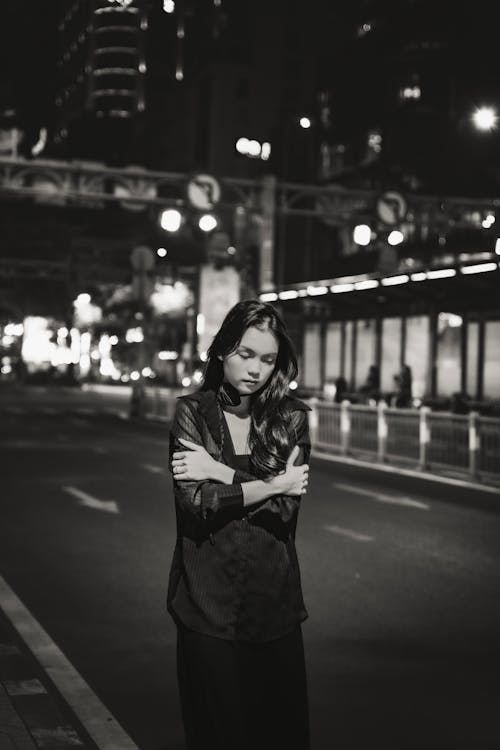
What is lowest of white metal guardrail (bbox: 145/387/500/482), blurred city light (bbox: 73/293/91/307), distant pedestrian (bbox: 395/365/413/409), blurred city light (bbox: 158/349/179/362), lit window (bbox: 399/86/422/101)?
white metal guardrail (bbox: 145/387/500/482)

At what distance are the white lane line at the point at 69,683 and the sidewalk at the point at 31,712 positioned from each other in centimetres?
4

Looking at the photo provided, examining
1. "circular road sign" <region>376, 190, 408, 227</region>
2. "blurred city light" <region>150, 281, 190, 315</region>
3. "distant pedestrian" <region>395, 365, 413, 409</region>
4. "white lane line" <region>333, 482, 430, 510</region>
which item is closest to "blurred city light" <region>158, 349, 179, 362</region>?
"blurred city light" <region>150, 281, 190, 315</region>

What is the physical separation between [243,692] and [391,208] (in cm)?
2809

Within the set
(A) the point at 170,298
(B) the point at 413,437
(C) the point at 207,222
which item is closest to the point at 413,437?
(B) the point at 413,437

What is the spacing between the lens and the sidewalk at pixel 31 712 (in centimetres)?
511

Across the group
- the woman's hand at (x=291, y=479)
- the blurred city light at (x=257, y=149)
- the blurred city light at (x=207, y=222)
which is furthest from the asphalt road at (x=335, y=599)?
the blurred city light at (x=257, y=149)

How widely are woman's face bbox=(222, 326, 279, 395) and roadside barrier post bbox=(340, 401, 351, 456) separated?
18.3m

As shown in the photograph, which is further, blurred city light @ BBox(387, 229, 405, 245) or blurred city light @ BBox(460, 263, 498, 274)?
blurred city light @ BBox(387, 229, 405, 245)

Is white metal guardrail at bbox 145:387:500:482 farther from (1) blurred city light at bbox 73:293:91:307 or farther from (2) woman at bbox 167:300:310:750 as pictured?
(1) blurred city light at bbox 73:293:91:307

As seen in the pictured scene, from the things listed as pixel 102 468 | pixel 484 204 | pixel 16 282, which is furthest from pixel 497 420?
pixel 16 282

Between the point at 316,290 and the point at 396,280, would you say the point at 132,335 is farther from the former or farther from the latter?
the point at 396,280

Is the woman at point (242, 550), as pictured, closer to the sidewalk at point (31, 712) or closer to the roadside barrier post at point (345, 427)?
the sidewalk at point (31, 712)

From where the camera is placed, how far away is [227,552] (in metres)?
3.56

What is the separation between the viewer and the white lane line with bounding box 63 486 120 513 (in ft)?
45.8
